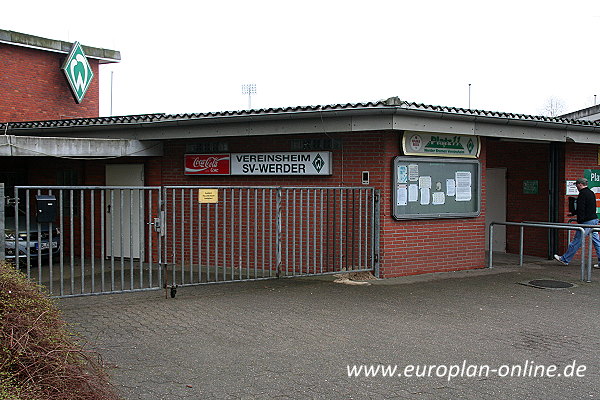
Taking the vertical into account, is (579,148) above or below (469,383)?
above

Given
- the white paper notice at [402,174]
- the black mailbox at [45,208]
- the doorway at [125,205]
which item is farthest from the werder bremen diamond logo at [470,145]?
the black mailbox at [45,208]

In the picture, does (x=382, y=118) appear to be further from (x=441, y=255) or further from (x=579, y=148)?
(x=579, y=148)

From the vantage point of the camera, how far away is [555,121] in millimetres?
12312

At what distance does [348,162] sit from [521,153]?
18.3ft

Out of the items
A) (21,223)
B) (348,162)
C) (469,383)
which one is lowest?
(469,383)

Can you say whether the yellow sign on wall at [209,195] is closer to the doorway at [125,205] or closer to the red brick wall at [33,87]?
the doorway at [125,205]

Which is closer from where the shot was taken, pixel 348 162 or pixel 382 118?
pixel 382 118

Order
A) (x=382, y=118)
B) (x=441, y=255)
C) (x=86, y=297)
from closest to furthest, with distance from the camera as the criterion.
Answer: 1. (x=86, y=297)
2. (x=382, y=118)
3. (x=441, y=255)

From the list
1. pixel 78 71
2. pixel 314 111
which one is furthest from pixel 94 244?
pixel 78 71

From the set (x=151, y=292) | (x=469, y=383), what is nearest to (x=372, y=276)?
Result: (x=151, y=292)

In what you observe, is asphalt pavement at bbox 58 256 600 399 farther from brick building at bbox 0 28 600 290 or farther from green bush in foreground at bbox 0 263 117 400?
brick building at bbox 0 28 600 290

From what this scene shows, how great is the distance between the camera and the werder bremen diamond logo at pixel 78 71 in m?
20.0

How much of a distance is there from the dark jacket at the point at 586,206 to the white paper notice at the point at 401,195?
3.75m

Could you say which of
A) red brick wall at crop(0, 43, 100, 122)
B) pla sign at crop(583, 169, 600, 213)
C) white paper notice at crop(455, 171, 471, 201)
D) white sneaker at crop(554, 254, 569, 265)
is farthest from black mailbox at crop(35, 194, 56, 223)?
red brick wall at crop(0, 43, 100, 122)
